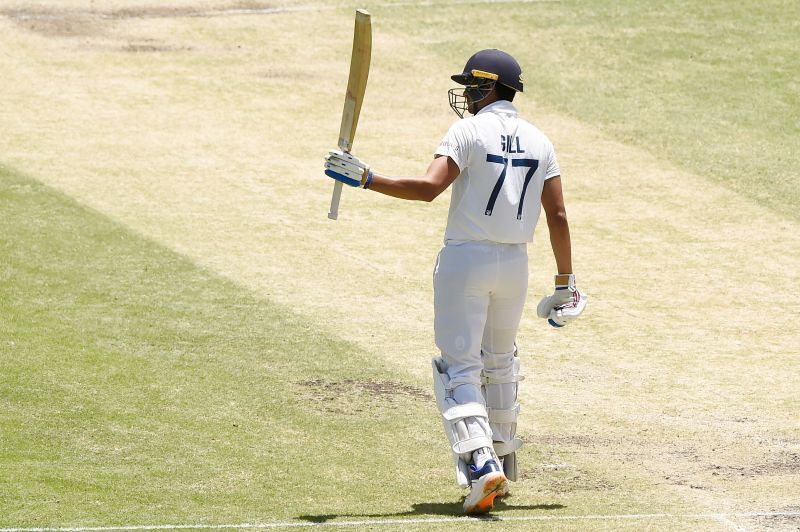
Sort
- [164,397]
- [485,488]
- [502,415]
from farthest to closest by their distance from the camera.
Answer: [164,397] < [502,415] < [485,488]

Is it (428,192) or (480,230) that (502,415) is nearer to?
(480,230)

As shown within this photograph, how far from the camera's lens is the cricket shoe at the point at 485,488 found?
7.36 metres

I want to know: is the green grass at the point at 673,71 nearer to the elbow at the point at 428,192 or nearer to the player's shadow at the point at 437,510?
the player's shadow at the point at 437,510

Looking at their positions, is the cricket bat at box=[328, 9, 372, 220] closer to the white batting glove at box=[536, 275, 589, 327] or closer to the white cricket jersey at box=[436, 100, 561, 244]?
the white cricket jersey at box=[436, 100, 561, 244]

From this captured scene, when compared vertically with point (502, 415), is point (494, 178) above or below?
above

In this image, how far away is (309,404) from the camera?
31.9ft

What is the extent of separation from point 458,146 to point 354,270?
6.03 metres

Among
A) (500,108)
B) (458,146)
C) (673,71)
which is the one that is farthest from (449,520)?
(673,71)

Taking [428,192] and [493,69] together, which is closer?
[428,192]

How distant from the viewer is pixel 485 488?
24.2ft

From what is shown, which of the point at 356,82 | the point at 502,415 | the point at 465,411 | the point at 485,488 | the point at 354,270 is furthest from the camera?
the point at 354,270

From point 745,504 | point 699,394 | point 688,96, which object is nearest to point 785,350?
point 699,394

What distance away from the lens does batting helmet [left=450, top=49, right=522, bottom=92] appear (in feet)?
26.0

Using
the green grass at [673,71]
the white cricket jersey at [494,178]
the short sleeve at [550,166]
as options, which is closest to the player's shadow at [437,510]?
the white cricket jersey at [494,178]
